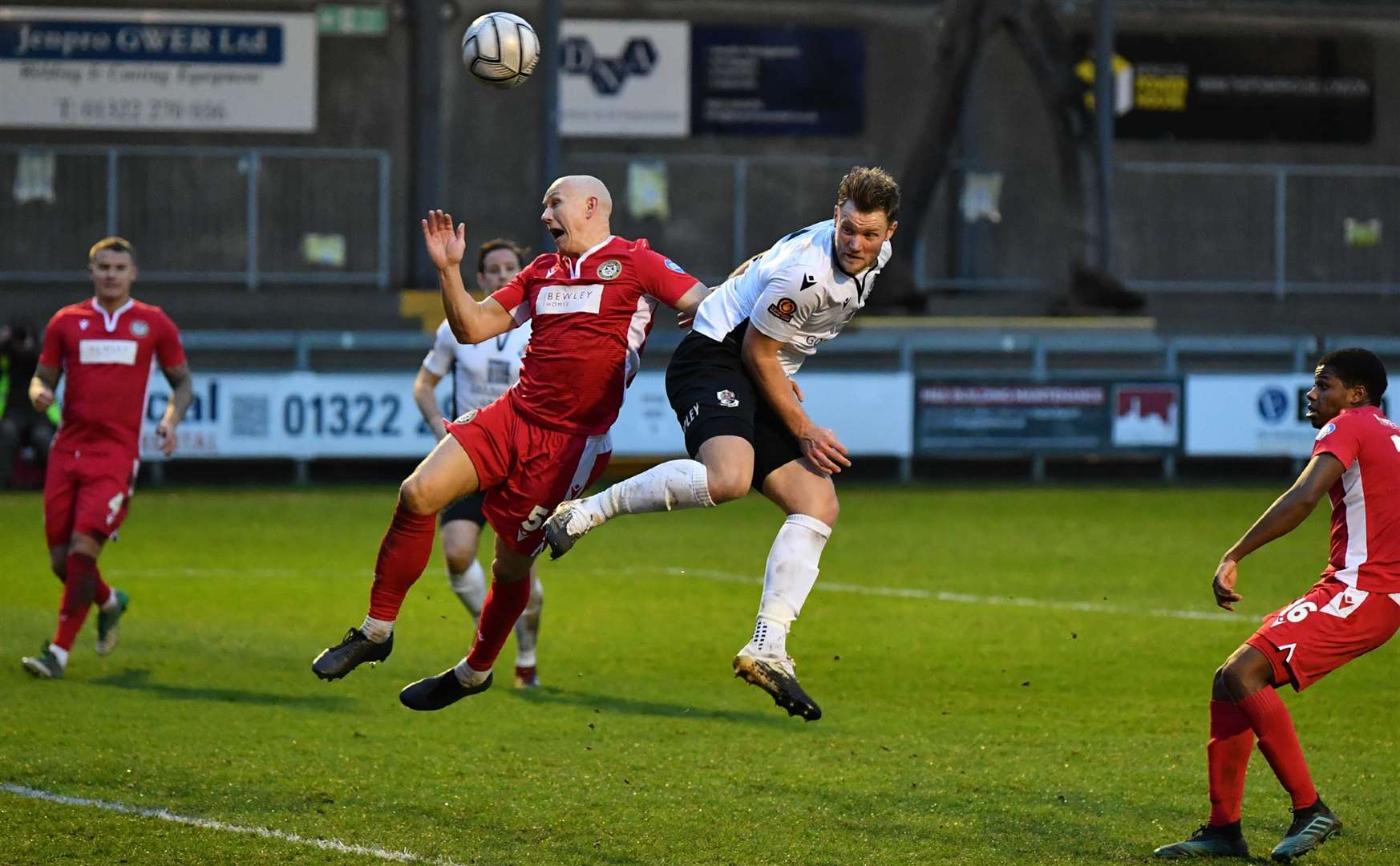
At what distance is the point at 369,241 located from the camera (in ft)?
83.7

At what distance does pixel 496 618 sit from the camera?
8.57 m

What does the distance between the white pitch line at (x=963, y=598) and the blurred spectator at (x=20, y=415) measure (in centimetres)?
734

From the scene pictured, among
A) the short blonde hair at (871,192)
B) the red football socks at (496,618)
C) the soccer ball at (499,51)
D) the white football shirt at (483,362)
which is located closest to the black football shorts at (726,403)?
the short blonde hair at (871,192)

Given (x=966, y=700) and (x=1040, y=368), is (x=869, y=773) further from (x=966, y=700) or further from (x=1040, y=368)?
(x=1040, y=368)

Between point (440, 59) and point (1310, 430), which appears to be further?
point (440, 59)

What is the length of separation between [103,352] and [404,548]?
395 cm

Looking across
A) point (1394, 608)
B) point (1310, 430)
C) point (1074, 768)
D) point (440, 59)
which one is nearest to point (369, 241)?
point (440, 59)

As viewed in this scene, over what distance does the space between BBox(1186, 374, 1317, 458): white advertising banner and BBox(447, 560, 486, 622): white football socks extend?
1291 centimetres

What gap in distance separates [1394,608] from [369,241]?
1972cm

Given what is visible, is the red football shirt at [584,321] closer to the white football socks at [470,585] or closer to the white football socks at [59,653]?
the white football socks at [470,585]

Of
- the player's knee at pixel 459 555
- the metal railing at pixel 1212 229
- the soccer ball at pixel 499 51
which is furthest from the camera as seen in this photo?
the metal railing at pixel 1212 229

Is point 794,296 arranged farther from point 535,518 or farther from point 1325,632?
point 1325,632

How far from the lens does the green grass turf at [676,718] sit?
7.55 m

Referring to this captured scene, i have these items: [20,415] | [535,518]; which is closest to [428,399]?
[535,518]
